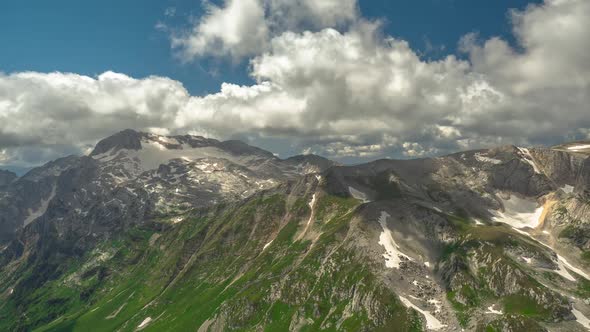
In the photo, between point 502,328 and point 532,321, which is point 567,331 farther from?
point 502,328

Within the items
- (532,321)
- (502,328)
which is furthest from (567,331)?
(502,328)
